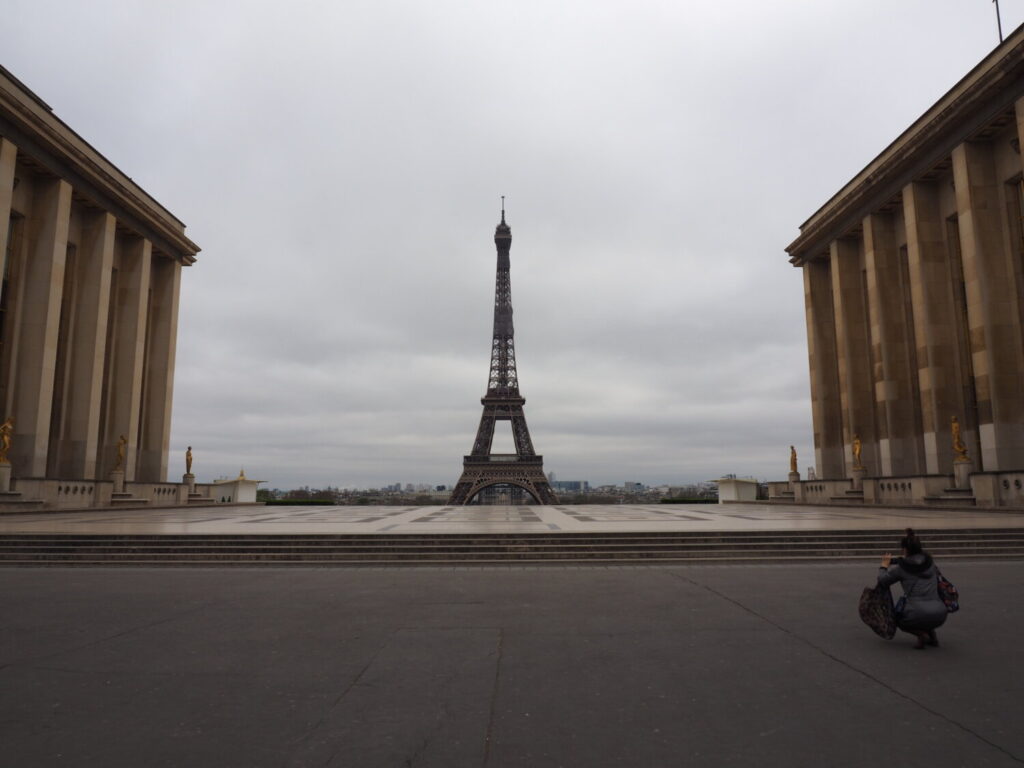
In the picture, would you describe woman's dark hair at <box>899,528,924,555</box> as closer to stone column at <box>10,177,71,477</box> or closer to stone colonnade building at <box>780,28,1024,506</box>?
stone colonnade building at <box>780,28,1024,506</box>

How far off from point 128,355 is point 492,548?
33273 mm

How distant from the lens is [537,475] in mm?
72375

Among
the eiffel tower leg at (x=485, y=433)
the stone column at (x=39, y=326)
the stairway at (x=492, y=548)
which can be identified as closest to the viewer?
the stairway at (x=492, y=548)

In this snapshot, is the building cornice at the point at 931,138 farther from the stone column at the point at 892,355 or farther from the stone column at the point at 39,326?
the stone column at the point at 39,326

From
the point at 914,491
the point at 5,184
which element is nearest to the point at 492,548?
the point at 914,491

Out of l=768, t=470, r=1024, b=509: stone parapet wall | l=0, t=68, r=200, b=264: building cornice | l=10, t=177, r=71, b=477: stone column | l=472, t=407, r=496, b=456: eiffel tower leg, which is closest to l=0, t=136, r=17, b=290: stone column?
l=0, t=68, r=200, b=264: building cornice

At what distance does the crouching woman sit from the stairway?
6795 mm

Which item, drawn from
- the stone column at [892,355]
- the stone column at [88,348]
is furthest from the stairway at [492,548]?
the stone column at [892,355]

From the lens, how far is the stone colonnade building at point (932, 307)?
2708 cm

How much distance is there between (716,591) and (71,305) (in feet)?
122

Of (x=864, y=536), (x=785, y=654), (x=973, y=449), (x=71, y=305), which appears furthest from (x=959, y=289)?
(x=71, y=305)

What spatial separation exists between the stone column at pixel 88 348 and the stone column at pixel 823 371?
43230 mm

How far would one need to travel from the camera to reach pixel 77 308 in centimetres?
3475

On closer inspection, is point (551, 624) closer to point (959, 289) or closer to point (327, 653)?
point (327, 653)
